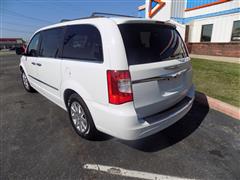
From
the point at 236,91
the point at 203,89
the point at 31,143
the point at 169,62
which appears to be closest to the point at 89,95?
the point at 169,62

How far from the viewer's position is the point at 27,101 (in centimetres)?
471

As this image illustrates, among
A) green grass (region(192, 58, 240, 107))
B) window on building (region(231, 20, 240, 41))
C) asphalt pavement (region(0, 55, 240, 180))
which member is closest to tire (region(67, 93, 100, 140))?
asphalt pavement (region(0, 55, 240, 180))

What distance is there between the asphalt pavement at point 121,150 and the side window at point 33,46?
171 cm

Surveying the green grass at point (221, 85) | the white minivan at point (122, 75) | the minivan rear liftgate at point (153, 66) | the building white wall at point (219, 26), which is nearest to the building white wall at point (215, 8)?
the building white wall at point (219, 26)

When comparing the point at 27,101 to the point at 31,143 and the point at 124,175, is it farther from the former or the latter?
the point at 124,175

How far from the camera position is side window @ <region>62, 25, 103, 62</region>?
2238mm

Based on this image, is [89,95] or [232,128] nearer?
[89,95]

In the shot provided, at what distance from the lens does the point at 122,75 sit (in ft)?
6.44

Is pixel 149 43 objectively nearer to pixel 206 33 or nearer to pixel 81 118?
pixel 81 118

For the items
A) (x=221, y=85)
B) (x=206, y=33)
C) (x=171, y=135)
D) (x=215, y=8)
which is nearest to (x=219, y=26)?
(x=206, y=33)

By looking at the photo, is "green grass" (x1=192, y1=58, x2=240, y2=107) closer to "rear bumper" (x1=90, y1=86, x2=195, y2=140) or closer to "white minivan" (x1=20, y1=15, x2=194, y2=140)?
"white minivan" (x1=20, y1=15, x2=194, y2=140)

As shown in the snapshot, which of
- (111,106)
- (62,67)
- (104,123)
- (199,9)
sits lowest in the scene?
(104,123)

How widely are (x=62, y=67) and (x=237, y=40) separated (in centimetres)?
1286

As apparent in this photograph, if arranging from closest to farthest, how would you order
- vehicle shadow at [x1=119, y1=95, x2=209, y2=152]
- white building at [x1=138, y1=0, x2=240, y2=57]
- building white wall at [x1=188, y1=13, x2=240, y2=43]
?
vehicle shadow at [x1=119, y1=95, x2=209, y2=152], white building at [x1=138, y1=0, x2=240, y2=57], building white wall at [x1=188, y1=13, x2=240, y2=43]
